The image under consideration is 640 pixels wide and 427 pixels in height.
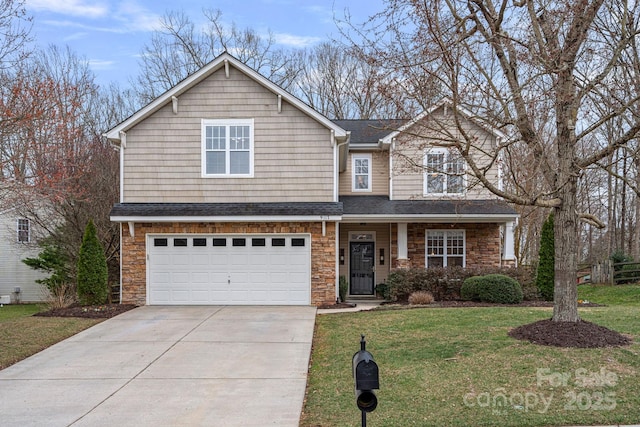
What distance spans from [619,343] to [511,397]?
2.67 metres

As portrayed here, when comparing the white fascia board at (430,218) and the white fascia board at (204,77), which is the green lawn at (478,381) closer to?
the white fascia board at (430,218)

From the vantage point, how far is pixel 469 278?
16.0m

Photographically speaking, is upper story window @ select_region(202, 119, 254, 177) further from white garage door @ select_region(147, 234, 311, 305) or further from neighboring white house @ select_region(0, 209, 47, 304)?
neighboring white house @ select_region(0, 209, 47, 304)

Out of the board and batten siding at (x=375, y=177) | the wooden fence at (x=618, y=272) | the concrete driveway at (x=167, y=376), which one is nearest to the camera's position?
the concrete driveway at (x=167, y=376)

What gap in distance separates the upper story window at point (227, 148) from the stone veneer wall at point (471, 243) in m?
5.79

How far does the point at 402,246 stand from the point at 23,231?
1738 centimetres

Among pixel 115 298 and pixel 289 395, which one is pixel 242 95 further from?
pixel 289 395

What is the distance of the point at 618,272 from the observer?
68.1 ft

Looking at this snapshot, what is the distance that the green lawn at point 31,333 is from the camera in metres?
9.95

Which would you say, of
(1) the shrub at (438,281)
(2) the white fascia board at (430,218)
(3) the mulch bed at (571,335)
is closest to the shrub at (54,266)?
(2) the white fascia board at (430,218)

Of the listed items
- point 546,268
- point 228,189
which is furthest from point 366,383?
point 546,268

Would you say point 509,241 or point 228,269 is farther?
point 509,241

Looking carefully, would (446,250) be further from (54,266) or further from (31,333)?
(54,266)

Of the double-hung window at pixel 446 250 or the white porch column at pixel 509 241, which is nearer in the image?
the white porch column at pixel 509 241
